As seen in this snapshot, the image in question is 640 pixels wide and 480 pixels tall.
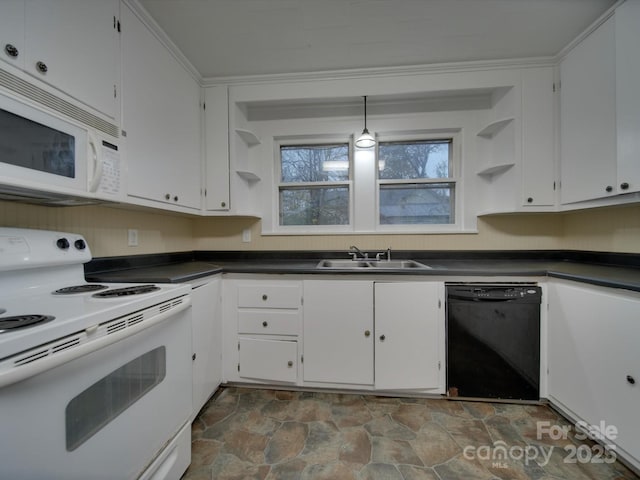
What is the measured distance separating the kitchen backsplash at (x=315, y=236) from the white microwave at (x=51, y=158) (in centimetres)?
28

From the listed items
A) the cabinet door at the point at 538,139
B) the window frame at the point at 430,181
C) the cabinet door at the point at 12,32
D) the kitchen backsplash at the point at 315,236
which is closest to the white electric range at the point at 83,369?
the kitchen backsplash at the point at 315,236

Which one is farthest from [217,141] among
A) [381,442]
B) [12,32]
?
[381,442]

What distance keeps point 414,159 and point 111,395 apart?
255 cm

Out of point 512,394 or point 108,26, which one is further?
point 512,394

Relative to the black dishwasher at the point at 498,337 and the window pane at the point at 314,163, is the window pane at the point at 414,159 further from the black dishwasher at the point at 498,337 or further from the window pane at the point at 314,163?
the black dishwasher at the point at 498,337

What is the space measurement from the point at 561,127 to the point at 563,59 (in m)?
0.48

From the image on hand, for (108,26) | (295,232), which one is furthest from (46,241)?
(295,232)

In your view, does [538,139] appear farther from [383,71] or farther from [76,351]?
[76,351]

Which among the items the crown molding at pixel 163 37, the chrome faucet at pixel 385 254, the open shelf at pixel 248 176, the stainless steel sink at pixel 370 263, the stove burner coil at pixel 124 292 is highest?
the crown molding at pixel 163 37

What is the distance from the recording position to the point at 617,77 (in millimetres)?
1396

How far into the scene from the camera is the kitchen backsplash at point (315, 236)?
56.6 inches

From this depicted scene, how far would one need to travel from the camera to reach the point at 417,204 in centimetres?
228

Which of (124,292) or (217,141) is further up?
(217,141)

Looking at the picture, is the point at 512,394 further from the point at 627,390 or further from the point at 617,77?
the point at 617,77
